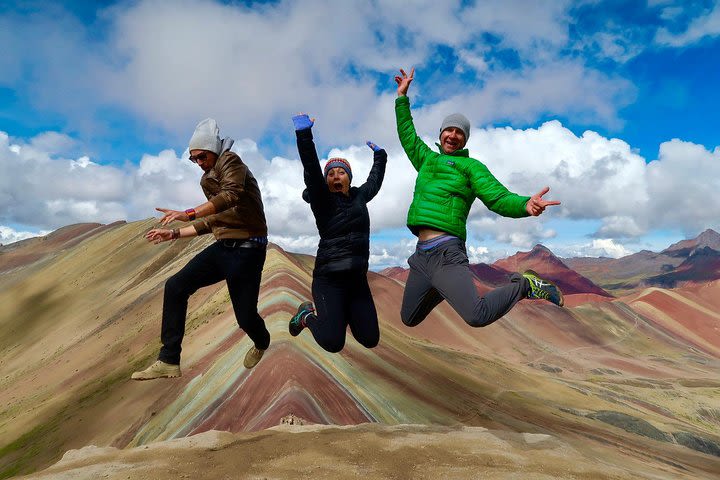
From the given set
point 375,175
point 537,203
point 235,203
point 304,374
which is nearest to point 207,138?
point 235,203

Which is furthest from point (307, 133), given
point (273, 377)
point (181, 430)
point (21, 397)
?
point (21, 397)

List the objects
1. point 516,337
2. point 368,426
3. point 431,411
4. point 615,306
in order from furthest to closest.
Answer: point 615,306 → point 516,337 → point 431,411 → point 368,426

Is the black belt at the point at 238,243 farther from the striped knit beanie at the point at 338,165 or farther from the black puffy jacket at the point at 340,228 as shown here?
the striped knit beanie at the point at 338,165

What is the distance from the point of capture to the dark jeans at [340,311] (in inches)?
207

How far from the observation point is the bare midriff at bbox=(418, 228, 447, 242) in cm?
496

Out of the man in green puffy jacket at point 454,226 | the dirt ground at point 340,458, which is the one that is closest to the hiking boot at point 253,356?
the dirt ground at point 340,458

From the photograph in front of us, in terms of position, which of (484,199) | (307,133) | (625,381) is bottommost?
(625,381)

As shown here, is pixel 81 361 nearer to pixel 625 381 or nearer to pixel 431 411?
pixel 431 411

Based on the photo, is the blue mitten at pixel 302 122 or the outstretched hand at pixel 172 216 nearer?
the outstretched hand at pixel 172 216

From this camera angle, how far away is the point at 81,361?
26469 millimetres

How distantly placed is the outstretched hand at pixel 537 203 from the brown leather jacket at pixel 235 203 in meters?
2.81

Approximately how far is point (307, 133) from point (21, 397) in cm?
2846

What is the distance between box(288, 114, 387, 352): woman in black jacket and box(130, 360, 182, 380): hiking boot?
64.4 inches

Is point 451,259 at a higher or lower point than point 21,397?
higher
